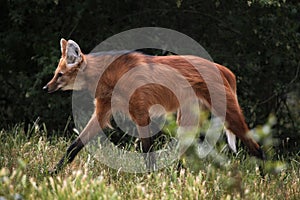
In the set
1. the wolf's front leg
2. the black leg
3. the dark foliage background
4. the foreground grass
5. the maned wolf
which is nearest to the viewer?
the foreground grass

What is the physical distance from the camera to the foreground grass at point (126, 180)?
3.22 meters

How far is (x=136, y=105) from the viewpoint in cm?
460

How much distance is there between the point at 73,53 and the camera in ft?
14.8

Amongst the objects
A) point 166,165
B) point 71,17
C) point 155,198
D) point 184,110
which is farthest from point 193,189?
point 71,17

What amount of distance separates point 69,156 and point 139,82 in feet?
2.66

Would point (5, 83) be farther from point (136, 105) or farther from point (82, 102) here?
point (136, 105)

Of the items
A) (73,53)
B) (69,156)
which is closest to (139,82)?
(73,53)

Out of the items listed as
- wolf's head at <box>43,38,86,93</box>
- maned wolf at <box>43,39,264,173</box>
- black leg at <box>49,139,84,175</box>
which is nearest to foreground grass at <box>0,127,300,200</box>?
black leg at <box>49,139,84,175</box>

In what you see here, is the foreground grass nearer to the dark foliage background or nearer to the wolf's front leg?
the wolf's front leg

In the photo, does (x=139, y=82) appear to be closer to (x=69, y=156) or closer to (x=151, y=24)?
(x=69, y=156)

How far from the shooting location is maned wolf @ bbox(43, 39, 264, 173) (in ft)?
15.0

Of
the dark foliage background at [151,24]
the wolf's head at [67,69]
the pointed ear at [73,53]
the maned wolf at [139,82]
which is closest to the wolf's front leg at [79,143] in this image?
the maned wolf at [139,82]

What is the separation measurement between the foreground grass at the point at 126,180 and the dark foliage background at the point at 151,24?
1.94 metres

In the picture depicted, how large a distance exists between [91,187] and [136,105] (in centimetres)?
149
